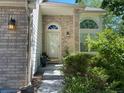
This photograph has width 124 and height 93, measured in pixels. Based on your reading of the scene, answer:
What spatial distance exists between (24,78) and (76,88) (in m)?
3.09

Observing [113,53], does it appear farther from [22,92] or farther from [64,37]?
[64,37]

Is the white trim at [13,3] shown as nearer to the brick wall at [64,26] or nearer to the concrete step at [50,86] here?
the concrete step at [50,86]

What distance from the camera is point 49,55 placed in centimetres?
2017

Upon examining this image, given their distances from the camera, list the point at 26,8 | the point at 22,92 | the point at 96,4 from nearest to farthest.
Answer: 1. the point at 22,92
2. the point at 26,8
3. the point at 96,4

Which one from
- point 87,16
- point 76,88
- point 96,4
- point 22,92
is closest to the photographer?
point 76,88

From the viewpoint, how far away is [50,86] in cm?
1222

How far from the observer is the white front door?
20.2m

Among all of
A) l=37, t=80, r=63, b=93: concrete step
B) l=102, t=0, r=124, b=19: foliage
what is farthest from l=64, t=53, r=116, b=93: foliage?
l=102, t=0, r=124, b=19: foliage

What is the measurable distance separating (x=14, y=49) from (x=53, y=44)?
794 cm

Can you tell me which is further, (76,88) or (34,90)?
(34,90)

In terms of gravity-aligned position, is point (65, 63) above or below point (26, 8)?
below

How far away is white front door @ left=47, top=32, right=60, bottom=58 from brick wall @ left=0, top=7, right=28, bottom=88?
7737 millimetres

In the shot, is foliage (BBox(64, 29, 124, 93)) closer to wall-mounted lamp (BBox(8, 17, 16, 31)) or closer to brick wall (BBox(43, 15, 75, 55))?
wall-mounted lamp (BBox(8, 17, 16, 31))

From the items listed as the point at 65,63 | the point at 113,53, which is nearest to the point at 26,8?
the point at 65,63
